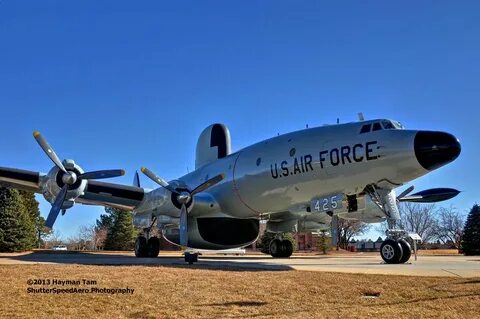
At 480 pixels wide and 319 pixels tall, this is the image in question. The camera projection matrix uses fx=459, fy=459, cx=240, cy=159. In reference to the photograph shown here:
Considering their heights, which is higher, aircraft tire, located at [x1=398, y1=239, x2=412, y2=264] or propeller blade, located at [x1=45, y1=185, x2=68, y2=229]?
propeller blade, located at [x1=45, y1=185, x2=68, y2=229]

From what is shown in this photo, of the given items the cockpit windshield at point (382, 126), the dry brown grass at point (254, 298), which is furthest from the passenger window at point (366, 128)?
the dry brown grass at point (254, 298)

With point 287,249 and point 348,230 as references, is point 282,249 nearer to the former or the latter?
point 287,249

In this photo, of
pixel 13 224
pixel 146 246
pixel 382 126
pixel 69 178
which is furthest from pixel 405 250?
pixel 13 224

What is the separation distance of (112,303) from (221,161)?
16135mm

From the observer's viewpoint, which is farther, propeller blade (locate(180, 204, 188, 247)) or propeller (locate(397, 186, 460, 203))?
propeller (locate(397, 186, 460, 203))

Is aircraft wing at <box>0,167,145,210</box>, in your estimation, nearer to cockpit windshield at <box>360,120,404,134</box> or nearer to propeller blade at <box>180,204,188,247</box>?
propeller blade at <box>180,204,188,247</box>

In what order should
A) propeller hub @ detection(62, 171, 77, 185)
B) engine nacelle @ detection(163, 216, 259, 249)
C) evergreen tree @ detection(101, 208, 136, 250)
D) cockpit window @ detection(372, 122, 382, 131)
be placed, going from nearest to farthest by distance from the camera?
cockpit window @ detection(372, 122, 382, 131)
propeller hub @ detection(62, 171, 77, 185)
engine nacelle @ detection(163, 216, 259, 249)
evergreen tree @ detection(101, 208, 136, 250)

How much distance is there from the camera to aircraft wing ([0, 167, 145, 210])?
21.7 metres

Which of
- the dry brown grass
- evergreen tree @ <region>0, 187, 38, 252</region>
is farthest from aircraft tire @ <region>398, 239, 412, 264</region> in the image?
evergreen tree @ <region>0, 187, 38, 252</region>

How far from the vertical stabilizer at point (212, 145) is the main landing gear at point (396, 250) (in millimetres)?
13362

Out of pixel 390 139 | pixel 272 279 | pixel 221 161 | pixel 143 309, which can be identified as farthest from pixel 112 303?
pixel 221 161

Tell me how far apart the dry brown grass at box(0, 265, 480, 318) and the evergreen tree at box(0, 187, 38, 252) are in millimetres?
31583

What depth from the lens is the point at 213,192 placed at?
23.9 meters

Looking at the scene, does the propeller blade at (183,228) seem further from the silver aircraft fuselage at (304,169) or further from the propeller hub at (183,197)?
the silver aircraft fuselage at (304,169)
